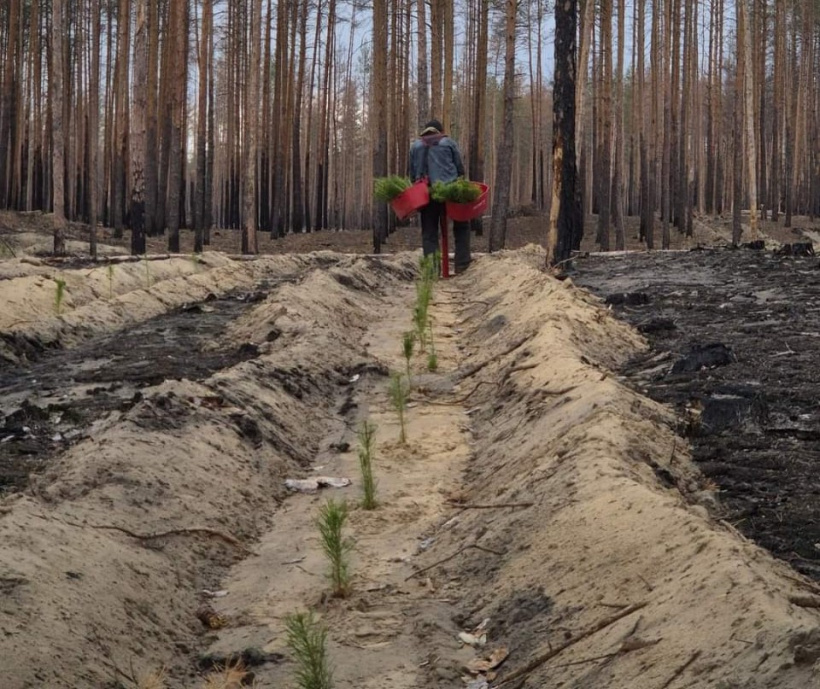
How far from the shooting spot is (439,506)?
403 centimetres

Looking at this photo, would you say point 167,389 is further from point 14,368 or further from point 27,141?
point 27,141

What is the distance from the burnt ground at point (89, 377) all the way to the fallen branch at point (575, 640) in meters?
2.31

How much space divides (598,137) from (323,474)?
67.9 feet

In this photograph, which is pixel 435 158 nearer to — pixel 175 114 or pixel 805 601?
pixel 805 601

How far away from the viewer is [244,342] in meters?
7.31

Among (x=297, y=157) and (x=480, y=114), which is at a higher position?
(x=480, y=114)

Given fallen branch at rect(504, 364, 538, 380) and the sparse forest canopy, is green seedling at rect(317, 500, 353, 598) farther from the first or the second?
the sparse forest canopy

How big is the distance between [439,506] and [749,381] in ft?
5.84

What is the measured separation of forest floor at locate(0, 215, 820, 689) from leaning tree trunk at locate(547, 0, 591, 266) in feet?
12.9

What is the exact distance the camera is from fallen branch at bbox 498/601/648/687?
2400mm

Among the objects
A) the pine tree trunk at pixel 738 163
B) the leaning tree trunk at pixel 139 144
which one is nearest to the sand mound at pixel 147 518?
the leaning tree trunk at pixel 139 144

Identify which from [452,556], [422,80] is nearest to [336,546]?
[452,556]

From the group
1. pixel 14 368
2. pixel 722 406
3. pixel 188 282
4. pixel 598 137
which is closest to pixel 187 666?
pixel 722 406

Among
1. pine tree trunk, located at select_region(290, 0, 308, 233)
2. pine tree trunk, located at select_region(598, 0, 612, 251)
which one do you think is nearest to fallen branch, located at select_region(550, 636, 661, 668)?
pine tree trunk, located at select_region(598, 0, 612, 251)
